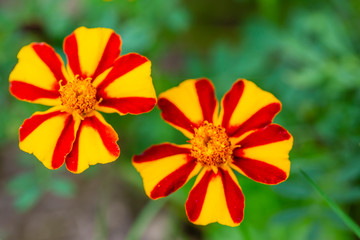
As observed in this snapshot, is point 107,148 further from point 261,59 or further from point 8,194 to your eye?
point 8,194

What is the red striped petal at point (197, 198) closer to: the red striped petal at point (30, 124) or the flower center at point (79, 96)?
the flower center at point (79, 96)

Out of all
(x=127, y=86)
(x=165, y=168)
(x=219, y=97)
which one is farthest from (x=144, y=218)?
(x=127, y=86)

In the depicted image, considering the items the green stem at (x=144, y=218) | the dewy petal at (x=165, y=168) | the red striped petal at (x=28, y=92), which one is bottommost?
the green stem at (x=144, y=218)

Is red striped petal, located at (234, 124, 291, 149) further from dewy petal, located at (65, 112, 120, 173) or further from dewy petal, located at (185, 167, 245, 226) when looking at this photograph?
dewy petal, located at (65, 112, 120, 173)

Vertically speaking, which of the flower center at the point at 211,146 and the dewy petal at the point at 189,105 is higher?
the dewy petal at the point at 189,105

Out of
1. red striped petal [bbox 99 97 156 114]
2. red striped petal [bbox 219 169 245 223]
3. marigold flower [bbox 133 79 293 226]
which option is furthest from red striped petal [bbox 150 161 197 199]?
red striped petal [bbox 99 97 156 114]

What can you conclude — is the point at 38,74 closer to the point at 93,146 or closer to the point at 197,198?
the point at 93,146

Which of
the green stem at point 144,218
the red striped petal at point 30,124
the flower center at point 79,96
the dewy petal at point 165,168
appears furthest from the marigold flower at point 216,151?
the green stem at point 144,218
